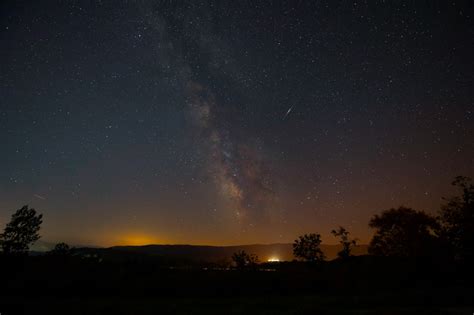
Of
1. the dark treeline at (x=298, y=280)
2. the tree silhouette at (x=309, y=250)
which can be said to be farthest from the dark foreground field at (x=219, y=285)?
the tree silhouette at (x=309, y=250)

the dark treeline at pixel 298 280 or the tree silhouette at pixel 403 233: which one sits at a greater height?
the tree silhouette at pixel 403 233

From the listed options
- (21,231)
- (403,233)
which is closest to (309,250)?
(403,233)

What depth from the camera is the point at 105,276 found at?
32.2 m

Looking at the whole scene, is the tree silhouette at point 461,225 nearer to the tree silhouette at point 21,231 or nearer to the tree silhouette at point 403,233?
the tree silhouette at point 403,233

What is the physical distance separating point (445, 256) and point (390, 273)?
6106mm

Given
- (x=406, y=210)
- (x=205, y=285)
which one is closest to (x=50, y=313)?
(x=205, y=285)

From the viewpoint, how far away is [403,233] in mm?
42719

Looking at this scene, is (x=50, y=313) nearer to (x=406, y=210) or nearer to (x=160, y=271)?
(x=160, y=271)

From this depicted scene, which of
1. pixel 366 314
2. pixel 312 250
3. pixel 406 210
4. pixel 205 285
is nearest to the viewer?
pixel 366 314

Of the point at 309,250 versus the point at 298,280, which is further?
the point at 309,250

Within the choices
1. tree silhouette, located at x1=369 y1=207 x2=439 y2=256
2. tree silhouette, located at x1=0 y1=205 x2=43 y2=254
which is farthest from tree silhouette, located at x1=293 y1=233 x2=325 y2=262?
tree silhouette, located at x1=0 y1=205 x2=43 y2=254

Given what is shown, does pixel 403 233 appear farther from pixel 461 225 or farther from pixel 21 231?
pixel 21 231

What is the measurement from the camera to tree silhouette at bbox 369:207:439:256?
37.2 meters

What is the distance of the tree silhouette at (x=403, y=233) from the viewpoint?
37.2 m
